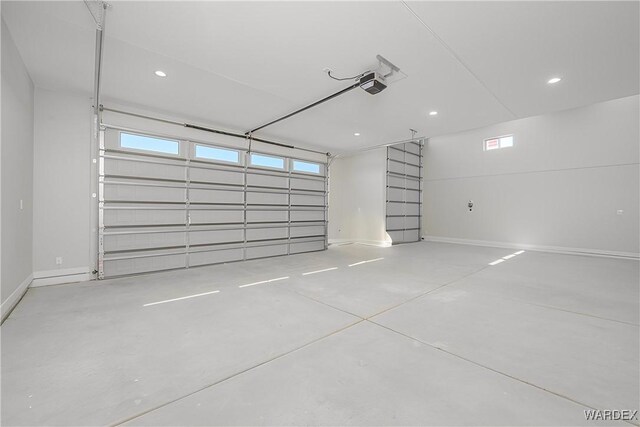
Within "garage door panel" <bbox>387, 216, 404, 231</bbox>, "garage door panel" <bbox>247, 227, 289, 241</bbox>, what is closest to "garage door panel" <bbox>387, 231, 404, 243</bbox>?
"garage door panel" <bbox>387, 216, 404, 231</bbox>

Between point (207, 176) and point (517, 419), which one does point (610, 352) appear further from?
point (207, 176)

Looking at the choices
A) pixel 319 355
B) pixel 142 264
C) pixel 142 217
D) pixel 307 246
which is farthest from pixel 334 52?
pixel 307 246

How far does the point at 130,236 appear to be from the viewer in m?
4.98

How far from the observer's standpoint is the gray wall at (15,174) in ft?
9.51

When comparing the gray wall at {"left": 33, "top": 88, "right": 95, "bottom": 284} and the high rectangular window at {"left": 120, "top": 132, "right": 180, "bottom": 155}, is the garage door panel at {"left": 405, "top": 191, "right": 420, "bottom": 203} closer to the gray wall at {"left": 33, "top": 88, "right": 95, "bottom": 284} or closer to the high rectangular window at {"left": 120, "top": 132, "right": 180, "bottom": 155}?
the high rectangular window at {"left": 120, "top": 132, "right": 180, "bottom": 155}

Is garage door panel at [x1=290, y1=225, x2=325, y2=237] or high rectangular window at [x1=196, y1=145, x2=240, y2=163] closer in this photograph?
high rectangular window at [x1=196, y1=145, x2=240, y2=163]

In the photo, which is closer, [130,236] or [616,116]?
[130,236]

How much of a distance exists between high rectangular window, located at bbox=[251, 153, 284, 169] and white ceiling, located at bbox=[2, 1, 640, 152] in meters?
1.84

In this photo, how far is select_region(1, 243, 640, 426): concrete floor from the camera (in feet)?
5.16

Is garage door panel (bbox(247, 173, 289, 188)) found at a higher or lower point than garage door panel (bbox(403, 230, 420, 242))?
higher

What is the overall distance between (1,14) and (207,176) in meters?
3.62

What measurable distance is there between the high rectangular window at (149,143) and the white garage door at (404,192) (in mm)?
7090

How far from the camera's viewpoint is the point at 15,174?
3.27 metres

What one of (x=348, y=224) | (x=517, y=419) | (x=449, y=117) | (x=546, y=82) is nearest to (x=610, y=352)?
(x=517, y=419)
